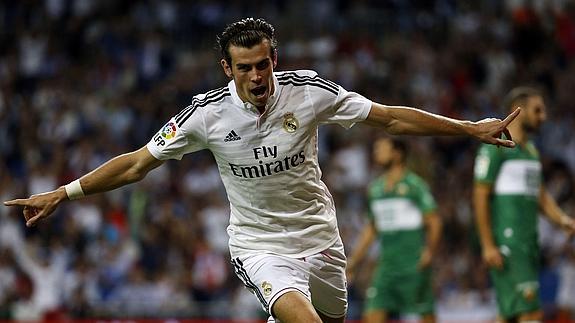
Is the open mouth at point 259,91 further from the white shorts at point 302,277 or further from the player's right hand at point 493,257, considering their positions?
the player's right hand at point 493,257

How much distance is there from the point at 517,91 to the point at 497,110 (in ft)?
22.5

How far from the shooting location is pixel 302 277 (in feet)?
20.6

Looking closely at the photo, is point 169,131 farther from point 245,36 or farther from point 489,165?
point 489,165

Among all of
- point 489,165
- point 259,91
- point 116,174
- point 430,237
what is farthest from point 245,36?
point 430,237

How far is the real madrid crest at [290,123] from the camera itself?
6.14 meters

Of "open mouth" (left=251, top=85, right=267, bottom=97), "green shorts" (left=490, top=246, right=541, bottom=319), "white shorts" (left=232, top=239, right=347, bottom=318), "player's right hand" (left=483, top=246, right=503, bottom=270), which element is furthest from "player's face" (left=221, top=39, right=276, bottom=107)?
"green shorts" (left=490, top=246, right=541, bottom=319)

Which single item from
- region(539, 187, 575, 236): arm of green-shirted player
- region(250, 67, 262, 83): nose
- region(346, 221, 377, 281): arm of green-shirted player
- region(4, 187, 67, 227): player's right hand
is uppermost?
region(250, 67, 262, 83): nose

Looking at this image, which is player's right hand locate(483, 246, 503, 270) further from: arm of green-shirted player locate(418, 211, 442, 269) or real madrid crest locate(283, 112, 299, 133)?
real madrid crest locate(283, 112, 299, 133)

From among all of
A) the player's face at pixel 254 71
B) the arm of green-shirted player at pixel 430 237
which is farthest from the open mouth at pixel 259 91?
the arm of green-shirted player at pixel 430 237

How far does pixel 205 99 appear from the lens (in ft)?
20.3

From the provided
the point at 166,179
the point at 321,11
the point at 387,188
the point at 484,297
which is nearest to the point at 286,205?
the point at 387,188

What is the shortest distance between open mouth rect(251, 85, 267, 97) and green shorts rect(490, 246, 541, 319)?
11.0ft

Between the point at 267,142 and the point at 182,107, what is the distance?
9.58 m

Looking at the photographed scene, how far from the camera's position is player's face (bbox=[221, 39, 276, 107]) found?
595cm
